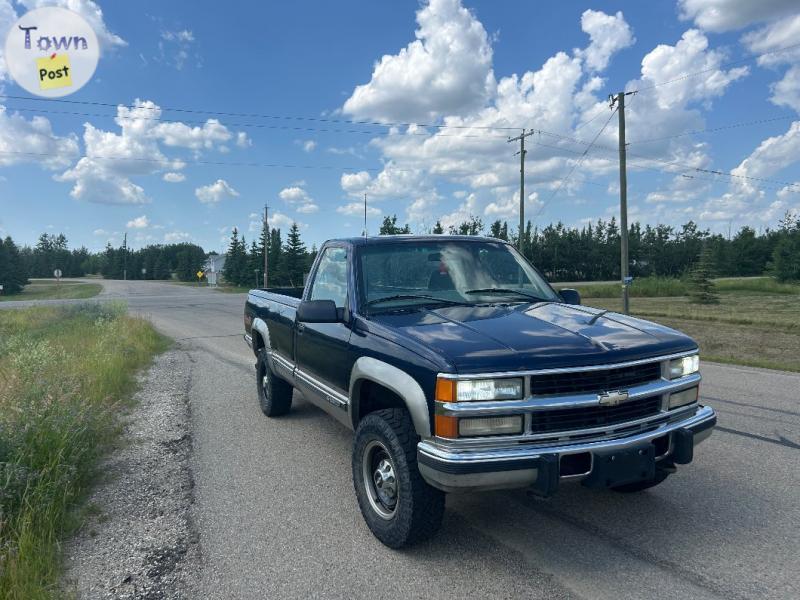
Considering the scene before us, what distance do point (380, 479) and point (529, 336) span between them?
4.40 ft

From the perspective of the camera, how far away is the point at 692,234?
305ft

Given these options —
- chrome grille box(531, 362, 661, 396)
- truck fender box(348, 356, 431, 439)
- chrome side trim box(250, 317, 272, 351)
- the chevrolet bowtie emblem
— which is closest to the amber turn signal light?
truck fender box(348, 356, 431, 439)

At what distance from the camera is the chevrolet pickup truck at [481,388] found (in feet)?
9.32

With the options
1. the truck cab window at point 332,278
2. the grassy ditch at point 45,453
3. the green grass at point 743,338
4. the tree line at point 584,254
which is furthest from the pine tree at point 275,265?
the truck cab window at point 332,278

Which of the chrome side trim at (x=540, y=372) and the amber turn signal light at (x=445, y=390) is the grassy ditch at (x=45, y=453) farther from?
the chrome side trim at (x=540, y=372)

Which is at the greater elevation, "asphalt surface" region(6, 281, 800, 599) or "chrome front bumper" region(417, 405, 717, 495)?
"chrome front bumper" region(417, 405, 717, 495)

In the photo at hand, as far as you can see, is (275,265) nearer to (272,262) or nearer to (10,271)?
(272,262)

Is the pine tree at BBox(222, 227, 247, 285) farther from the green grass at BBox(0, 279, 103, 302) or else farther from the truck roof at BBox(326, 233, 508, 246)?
the truck roof at BBox(326, 233, 508, 246)

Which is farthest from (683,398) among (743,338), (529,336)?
(743,338)

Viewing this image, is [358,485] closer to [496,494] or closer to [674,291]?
[496,494]

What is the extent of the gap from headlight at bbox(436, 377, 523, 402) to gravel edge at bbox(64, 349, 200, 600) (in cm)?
169

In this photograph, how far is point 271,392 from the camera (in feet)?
20.6

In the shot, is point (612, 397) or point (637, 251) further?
point (637, 251)

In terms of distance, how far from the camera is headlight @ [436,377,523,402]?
2.82m
